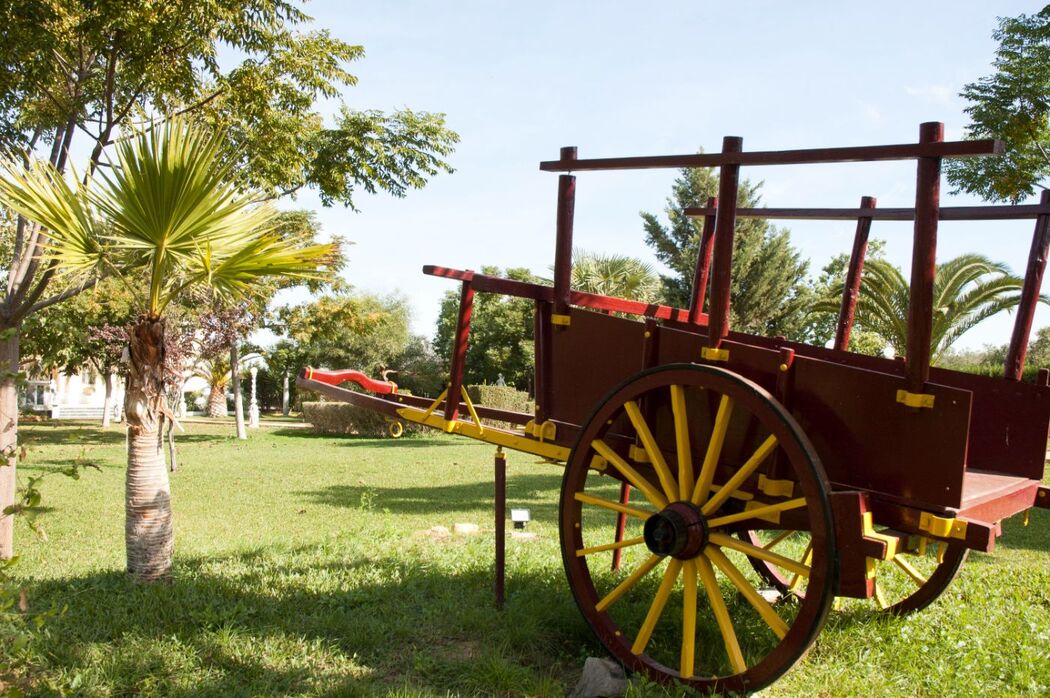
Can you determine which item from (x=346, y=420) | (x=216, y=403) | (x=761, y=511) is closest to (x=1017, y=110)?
(x=761, y=511)

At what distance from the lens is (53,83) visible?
801cm

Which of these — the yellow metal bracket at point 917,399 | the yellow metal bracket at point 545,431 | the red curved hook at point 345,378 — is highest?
the yellow metal bracket at point 917,399

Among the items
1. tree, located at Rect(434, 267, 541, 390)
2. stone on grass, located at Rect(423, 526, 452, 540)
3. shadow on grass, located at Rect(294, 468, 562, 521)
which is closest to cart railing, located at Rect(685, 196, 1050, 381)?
stone on grass, located at Rect(423, 526, 452, 540)

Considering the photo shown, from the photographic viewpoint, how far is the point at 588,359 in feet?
13.1

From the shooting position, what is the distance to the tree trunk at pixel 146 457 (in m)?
4.83

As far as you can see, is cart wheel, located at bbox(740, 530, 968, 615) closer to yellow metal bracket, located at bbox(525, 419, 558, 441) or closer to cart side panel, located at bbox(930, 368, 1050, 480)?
cart side panel, located at bbox(930, 368, 1050, 480)

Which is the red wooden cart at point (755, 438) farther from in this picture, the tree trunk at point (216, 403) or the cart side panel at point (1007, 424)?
the tree trunk at point (216, 403)

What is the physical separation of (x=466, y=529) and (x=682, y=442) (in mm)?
5365

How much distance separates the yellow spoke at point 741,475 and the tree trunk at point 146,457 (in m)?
3.32

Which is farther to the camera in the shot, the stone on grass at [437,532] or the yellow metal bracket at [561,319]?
the stone on grass at [437,532]

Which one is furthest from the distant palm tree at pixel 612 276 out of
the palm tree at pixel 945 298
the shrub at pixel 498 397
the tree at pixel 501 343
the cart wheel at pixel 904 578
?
the cart wheel at pixel 904 578

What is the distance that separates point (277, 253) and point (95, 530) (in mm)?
6585

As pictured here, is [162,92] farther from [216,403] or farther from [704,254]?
[216,403]

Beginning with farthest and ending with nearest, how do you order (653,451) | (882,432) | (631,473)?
(631,473), (653,451), (882,432)
